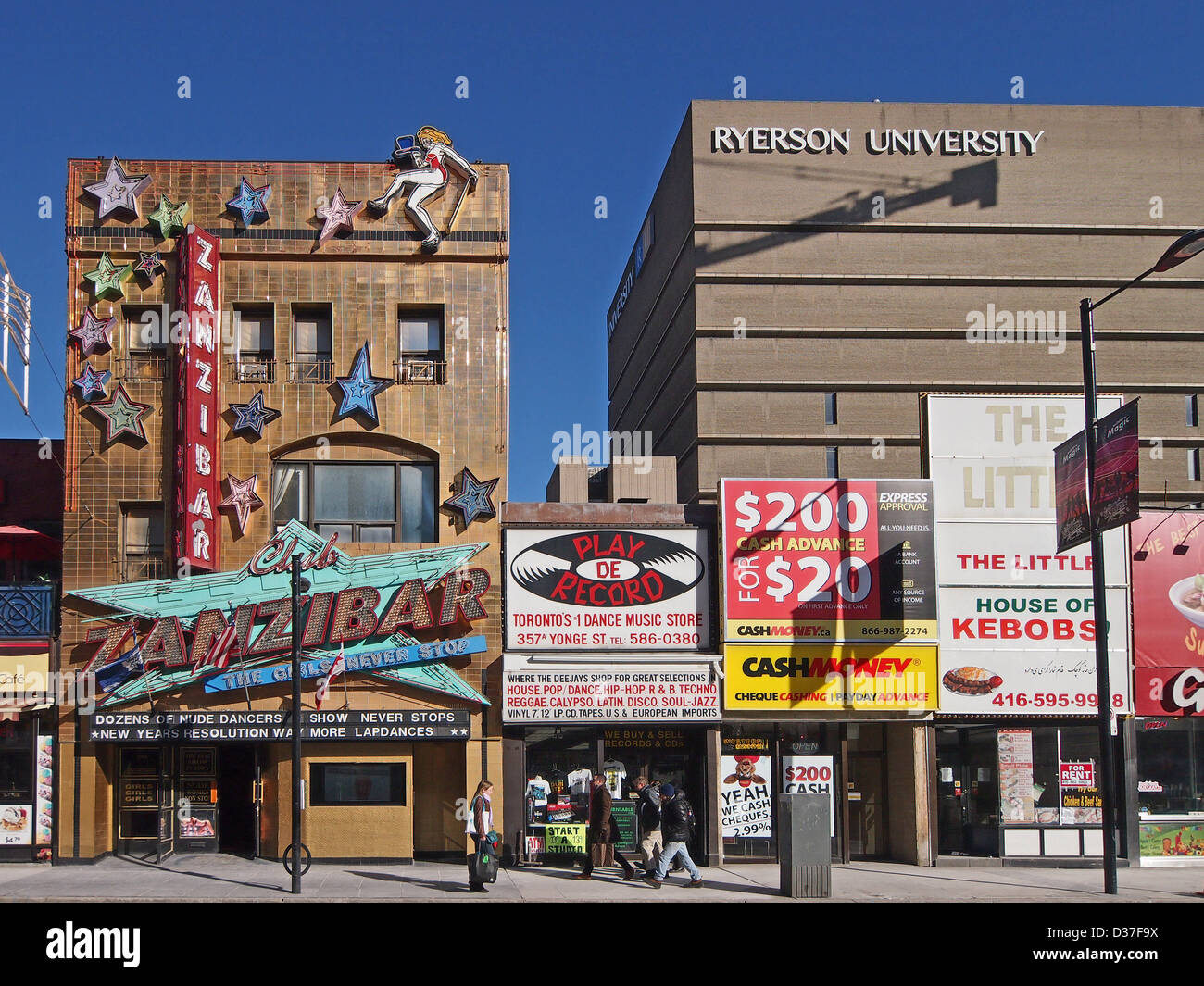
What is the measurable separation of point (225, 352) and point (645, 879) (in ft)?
41.1

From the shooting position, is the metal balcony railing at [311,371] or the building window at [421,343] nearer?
the metal balcony railing at [311,371]

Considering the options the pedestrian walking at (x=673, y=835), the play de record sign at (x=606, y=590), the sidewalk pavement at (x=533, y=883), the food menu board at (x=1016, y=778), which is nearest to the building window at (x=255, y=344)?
the play de record sign at (x=606, y=590)

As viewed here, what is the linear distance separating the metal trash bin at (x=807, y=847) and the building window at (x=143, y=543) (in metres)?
12.3

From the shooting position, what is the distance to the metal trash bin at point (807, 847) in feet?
62.7

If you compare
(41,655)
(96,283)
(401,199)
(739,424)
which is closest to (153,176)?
(96,283)

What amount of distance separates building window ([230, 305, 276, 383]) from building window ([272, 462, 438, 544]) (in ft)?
6.07

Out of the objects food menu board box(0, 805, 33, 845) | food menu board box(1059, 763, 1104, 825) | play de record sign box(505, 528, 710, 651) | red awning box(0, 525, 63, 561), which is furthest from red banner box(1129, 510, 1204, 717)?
red awning box(0, 525, 63, 561)

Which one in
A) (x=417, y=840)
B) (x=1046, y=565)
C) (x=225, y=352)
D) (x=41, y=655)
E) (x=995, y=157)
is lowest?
(x=417, y=840)

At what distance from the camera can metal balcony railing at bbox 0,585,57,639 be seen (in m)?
22.8

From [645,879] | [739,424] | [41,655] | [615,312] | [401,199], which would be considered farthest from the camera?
[615,312]

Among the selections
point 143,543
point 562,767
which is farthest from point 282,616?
point 562,767

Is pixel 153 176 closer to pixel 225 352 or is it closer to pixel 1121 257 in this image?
pixel 225 352

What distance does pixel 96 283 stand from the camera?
77.9 ft

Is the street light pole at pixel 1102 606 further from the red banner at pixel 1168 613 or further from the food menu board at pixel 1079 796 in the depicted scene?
the red banner at pixel 1168 613
